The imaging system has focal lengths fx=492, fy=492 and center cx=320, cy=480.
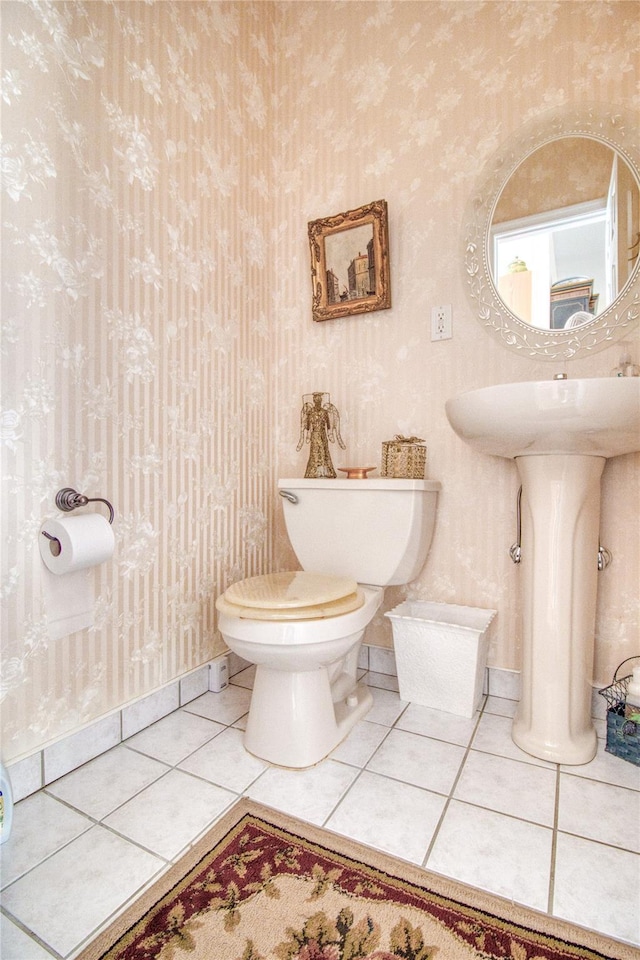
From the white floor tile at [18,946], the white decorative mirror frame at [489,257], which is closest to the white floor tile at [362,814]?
the white floor tile at [18,946]

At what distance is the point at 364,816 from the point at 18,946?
62cm

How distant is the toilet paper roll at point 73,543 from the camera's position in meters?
1.06

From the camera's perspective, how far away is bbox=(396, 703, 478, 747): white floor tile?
4.42 feet

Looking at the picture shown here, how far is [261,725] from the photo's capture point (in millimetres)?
1230

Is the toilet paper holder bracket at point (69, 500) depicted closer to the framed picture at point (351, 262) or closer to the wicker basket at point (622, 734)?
the framed picture at point (351, 262)

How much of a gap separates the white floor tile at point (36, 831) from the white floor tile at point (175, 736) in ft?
0.78

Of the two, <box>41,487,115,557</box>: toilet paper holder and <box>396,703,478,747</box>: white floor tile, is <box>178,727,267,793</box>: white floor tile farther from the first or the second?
<box>41,487,115,557</box>: toilet paper holder

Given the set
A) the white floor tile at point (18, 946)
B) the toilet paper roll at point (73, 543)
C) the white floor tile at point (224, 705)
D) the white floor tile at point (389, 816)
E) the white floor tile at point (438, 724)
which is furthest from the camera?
the white floor tile at point (224, 705)

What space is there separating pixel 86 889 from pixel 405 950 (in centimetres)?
54

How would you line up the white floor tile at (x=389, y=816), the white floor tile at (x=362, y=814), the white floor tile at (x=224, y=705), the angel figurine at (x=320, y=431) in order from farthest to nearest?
1. the angel figurine at (x=320, y=431)
2. the white floor tile at (x=224, y=705)
3. the white floor tile at (x=389, y=816)
4. the white floor tile at (x=362, y=814)

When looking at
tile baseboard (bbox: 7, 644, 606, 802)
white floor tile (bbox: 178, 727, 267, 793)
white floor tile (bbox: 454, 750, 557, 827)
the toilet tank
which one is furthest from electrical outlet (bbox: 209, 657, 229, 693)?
white floor tile (bbox: 454, 750, 557, 827)

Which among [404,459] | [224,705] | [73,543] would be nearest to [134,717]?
[224,705]

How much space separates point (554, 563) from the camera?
4.10 feet

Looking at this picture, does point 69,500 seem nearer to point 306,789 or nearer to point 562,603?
point 306,789
